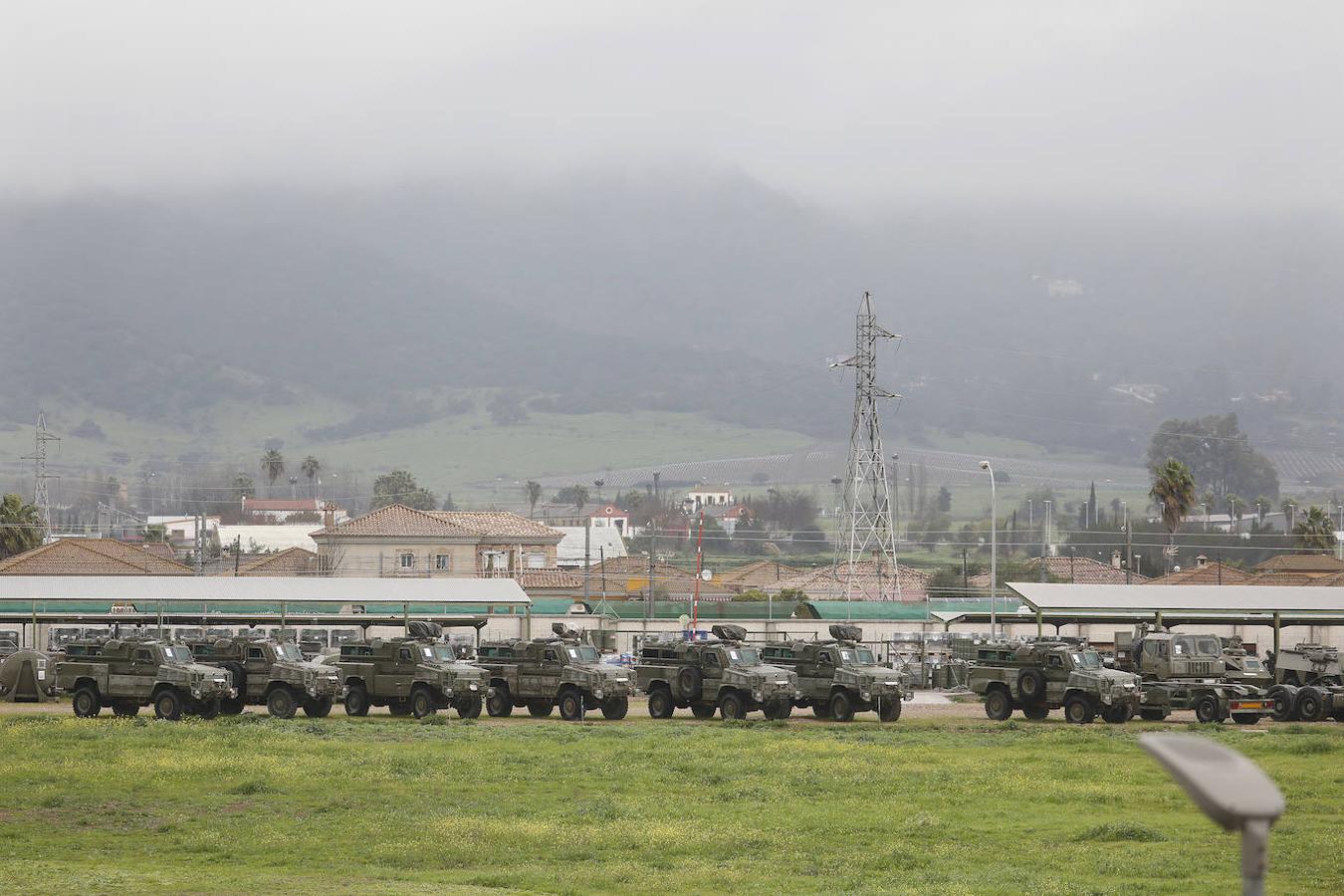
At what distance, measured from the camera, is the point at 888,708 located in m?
45.8

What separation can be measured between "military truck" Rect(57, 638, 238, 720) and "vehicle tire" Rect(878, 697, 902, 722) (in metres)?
17.6

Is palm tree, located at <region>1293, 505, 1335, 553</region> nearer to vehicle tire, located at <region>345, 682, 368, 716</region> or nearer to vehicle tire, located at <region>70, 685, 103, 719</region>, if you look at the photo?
vehicle tire, located at <region>345, 682, 368, 716</region>

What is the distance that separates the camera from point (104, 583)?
60.9m

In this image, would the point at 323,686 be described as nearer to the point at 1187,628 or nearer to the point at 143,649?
the point at 143,649

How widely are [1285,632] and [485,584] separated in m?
44.3

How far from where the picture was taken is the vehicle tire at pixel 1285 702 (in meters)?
47.5

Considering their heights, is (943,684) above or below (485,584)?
below

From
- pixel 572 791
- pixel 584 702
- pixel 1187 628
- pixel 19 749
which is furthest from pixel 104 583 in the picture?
pixel 1187 628

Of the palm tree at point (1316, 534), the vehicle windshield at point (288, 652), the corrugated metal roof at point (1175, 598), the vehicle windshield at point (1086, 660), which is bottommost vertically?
the vehicle windshield at point (1086, 660)

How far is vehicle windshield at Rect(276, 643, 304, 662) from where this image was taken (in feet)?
152

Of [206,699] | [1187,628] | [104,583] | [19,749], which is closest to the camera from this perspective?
[19,749]

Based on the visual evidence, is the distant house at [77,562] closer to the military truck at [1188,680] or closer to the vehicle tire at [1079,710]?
the military truck at [1188,680]

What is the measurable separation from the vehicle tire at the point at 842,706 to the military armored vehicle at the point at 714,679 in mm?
1096

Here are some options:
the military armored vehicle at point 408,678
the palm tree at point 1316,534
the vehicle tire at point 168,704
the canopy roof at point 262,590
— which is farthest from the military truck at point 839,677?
the palm tree at point 1316,534
